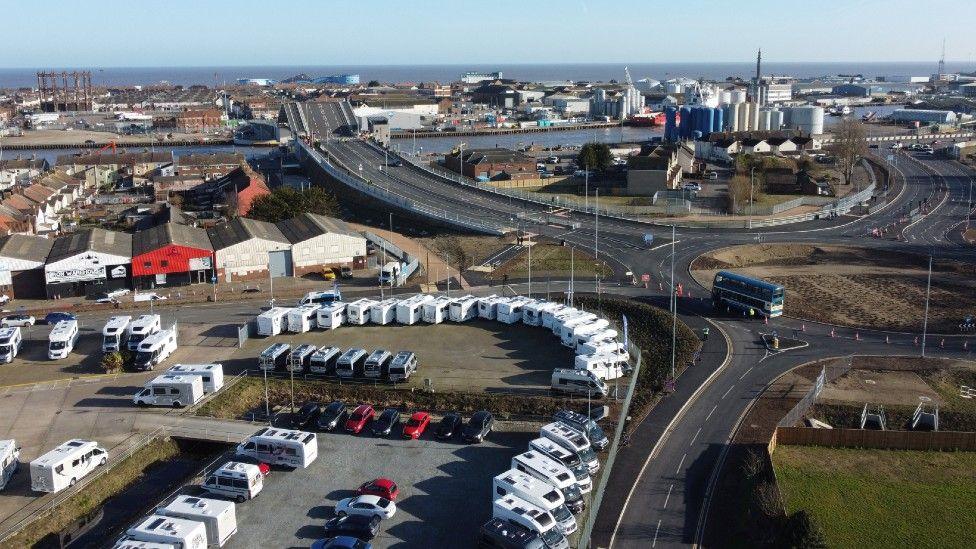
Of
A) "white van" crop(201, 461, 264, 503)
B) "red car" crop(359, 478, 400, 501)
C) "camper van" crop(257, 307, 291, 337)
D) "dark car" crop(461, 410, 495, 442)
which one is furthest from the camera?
"camper van" crop(257, 307, 291, 337)

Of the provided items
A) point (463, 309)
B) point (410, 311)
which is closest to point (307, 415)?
point (410, 311)

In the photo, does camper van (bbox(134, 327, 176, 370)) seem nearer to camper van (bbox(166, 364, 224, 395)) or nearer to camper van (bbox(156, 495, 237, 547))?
camper van (bbox(166, 364, 224, 395))

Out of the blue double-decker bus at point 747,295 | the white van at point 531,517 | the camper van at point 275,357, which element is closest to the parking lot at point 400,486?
the white van at point 531,517

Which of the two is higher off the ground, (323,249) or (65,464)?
(323,249)

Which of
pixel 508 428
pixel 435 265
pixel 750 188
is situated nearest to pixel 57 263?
pixel 435 265

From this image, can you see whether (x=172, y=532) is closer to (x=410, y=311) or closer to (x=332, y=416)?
(x=332, y=416)

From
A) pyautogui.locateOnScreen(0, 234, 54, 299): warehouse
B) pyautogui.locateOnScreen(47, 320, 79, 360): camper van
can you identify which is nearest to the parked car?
pyautogui.locateOnScreen(47, 320, 79, 360): camper van

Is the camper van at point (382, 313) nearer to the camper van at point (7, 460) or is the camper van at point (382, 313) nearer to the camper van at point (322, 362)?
the camper van at point (322, 362)
